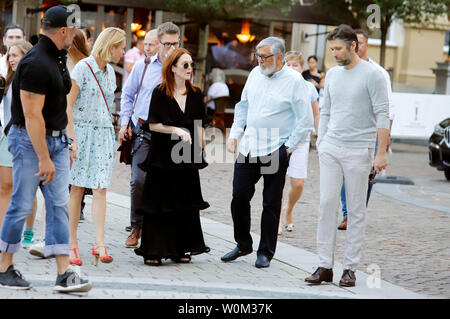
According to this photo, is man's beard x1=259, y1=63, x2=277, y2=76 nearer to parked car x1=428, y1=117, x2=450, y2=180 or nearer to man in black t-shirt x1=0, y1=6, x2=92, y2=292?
man in black t-shirt x1=0, y1=6, x2=92, y2=292

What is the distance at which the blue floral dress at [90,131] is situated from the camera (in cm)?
696

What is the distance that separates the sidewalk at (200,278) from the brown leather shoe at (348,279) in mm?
55

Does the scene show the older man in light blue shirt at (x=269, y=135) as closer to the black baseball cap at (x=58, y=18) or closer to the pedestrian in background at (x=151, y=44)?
the pedestrian in background at (x=151, y=44)

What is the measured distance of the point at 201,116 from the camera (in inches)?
287

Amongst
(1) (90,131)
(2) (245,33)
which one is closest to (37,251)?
(1) (90,131)

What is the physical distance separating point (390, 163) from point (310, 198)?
7.16 meters

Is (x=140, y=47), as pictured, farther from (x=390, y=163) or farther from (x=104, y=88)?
(x=104, y=88)

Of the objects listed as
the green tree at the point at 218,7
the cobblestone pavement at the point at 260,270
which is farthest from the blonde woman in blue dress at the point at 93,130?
the green tree at the point at 218,7

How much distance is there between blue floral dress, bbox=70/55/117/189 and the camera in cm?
696

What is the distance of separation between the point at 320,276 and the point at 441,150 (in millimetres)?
9683

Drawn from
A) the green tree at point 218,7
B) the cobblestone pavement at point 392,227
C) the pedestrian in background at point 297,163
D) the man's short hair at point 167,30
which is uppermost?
the green tree at point 218,7

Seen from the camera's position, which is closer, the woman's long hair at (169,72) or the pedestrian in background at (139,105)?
the woman's long hair at (169,72)

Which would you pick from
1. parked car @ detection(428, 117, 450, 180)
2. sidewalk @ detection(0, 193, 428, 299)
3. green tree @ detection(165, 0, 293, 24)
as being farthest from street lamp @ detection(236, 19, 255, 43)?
sidewalk @ detection(0, 193, 428, 299)
